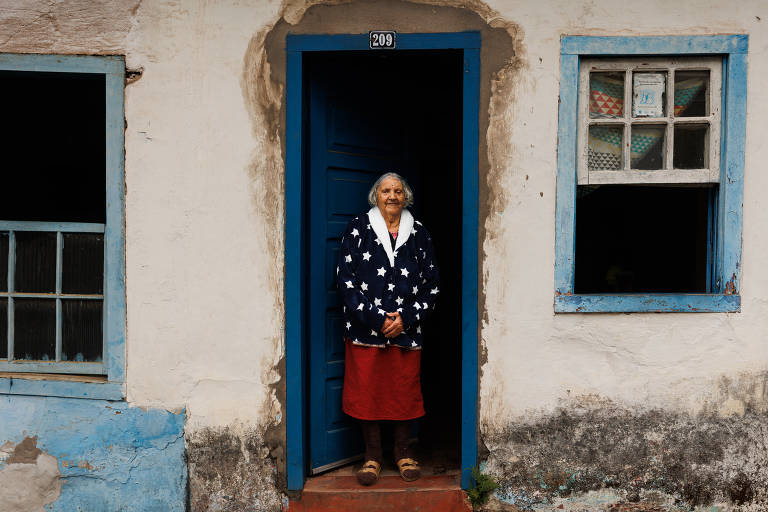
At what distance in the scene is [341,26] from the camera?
12.5 ft

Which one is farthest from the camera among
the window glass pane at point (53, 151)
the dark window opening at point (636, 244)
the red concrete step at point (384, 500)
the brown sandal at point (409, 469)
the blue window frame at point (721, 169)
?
the dark window opening at point (636, 244)

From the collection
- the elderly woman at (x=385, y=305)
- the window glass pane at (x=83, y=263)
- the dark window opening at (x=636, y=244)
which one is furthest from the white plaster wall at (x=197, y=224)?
the dark window opening at (x=636, y=244)

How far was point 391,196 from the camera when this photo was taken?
394 cm

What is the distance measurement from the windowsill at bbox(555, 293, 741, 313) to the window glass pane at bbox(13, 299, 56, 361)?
312cm

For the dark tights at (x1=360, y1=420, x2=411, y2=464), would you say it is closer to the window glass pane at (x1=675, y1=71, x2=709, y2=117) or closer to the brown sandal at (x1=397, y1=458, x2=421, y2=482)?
the brown sandal at (x1=397, y1=458, x2=421, y2=482)

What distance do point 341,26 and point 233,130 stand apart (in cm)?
88

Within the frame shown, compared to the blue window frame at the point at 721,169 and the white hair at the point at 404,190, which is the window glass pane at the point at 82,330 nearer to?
the white hair at the point at 404,190

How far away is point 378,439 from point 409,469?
0.87ft

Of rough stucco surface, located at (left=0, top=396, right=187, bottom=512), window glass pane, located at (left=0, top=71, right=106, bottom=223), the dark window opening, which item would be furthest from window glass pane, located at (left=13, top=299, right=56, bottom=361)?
the dark window opening

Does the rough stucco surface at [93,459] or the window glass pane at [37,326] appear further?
the window glass pane at [37,326]

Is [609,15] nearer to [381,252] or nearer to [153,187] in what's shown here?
[381,252]

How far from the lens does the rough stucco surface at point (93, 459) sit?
3881 mm

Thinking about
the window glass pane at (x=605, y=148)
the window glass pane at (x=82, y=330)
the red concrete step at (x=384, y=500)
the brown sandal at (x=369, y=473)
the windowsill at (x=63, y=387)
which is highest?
the window glass pane at (x=605, y=148)

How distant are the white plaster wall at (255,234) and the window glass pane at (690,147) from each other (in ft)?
0.87
